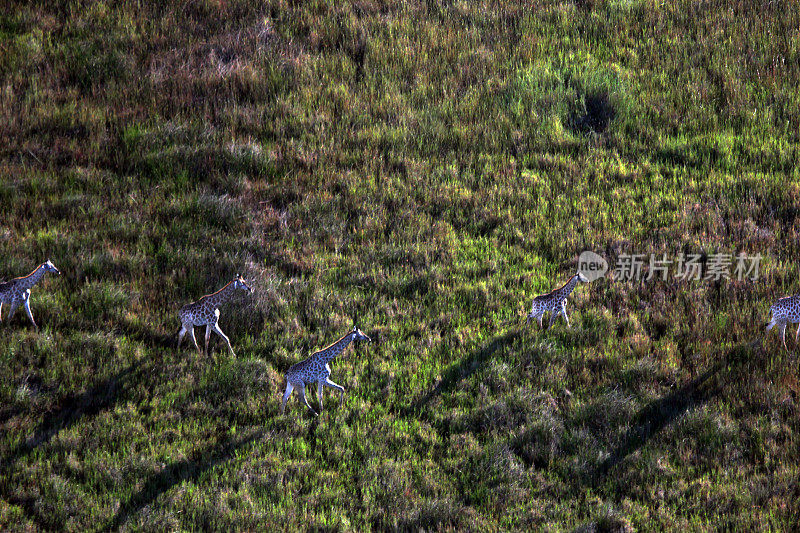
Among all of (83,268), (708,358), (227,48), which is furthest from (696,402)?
(227,48)

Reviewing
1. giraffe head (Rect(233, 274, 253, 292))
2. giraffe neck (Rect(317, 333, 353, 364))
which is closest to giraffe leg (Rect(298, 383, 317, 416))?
giraffe neck (Rect(317, 333, 353, 364))

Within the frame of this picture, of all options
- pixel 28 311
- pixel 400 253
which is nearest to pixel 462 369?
pixel 400 253

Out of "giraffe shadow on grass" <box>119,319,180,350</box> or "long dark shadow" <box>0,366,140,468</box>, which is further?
"giraffe shadow on grass" <box>119,319,180,350</box>

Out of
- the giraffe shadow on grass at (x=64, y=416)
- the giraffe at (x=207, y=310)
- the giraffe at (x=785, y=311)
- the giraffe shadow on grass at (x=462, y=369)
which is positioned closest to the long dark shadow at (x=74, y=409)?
the giraffe shadow on grass at (x=64, y=416)

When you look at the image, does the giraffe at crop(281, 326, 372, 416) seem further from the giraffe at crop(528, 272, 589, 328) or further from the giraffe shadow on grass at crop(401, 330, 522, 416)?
the giraffe at crop(528, 272, 589, 328)

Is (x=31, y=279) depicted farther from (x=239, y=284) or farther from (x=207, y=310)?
(x=239, y=284)

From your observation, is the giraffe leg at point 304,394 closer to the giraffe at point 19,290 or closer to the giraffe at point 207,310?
the giraffe at point 207,310
